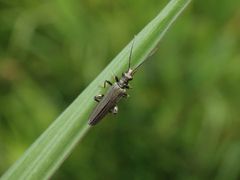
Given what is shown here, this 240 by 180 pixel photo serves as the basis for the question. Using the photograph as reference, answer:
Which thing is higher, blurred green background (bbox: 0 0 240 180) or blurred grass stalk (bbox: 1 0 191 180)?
blurred green background (bbox: 0 0 240 180)

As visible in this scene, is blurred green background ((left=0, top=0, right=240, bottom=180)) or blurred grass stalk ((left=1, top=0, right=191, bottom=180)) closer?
blurred grass stalk ((left=1, top=0, right=191, bottom=180))

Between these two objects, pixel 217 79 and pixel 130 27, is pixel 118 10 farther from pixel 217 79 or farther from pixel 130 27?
pixel 217 79

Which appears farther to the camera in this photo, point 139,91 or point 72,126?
point 139,91

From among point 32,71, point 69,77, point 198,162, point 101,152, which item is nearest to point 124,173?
point 101,152

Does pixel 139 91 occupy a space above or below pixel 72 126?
above
